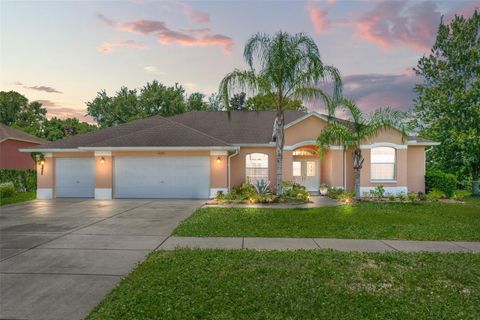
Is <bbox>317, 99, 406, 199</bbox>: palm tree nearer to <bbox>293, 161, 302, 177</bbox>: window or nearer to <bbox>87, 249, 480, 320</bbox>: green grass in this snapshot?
<bbox>293, 161, 302, 177</bbox>: window

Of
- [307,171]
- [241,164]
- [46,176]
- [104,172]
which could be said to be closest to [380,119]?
[307,171]

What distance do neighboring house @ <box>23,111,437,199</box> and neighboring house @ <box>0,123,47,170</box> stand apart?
44.1 ft

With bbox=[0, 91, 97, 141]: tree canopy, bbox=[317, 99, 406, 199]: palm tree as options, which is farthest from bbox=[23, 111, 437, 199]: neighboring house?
bbox=[0, 91, 97, 141]: tree canopy

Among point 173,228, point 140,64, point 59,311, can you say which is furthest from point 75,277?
point 140,64

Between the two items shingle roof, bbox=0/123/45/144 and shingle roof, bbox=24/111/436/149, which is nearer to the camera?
shingle roof, bbox=24/111/436/149

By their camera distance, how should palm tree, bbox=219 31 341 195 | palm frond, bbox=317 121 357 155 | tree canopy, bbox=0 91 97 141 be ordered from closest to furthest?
palm tree, bbox=219 31 341 195
palm frond, bbox=317 121 357 155
tree canopy, bbox=0 91 97 141

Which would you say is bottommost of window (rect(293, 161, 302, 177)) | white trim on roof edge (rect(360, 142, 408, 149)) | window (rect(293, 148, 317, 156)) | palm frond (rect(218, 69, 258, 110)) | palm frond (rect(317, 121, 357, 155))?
window (rect(293, 161, 302, 177))

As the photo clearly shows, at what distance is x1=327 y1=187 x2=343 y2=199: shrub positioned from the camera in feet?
51.8

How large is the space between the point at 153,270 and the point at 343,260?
380cm

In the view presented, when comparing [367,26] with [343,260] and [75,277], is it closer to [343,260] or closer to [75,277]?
[343,260]

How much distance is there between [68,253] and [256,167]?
12.5 m

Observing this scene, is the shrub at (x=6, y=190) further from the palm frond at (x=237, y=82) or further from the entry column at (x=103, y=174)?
the palm frond at (x=237, y=82)

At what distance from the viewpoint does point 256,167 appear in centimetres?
1770

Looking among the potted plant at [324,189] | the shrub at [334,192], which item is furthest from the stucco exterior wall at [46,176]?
the shrub at [334,192]
